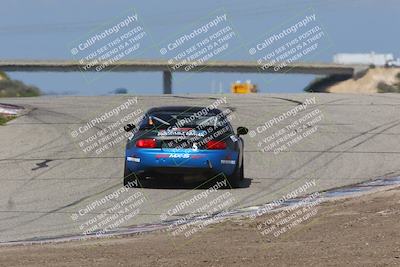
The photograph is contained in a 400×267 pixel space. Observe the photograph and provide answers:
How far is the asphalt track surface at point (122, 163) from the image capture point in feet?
43.6

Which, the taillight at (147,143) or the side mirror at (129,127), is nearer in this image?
the taillight at (147,143)

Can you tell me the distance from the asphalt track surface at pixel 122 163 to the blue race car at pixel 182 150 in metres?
0.30

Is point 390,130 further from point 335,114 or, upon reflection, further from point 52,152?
point 52,152

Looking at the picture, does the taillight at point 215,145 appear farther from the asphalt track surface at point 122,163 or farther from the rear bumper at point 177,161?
the asphalt track surface at point 122,163

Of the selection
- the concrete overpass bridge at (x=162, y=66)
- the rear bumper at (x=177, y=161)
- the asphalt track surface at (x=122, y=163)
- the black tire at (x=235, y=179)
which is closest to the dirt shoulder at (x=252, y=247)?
the asphalt track surface at (x=122, y=163)

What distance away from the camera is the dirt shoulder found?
8.47 meters

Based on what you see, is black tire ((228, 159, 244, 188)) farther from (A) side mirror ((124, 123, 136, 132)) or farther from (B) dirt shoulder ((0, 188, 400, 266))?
(B) dirt shoulder ((0, 188, 400, 266))

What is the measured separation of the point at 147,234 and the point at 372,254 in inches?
131

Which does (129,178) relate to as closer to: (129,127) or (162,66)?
(129,127)

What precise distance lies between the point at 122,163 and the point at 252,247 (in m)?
9.30

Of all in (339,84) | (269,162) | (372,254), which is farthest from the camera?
(339,84)

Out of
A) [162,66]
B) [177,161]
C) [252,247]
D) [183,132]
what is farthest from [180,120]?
[162,66]

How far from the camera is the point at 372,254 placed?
8.46 metres

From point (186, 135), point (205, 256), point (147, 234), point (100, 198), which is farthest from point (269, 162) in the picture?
point (205, 256)
